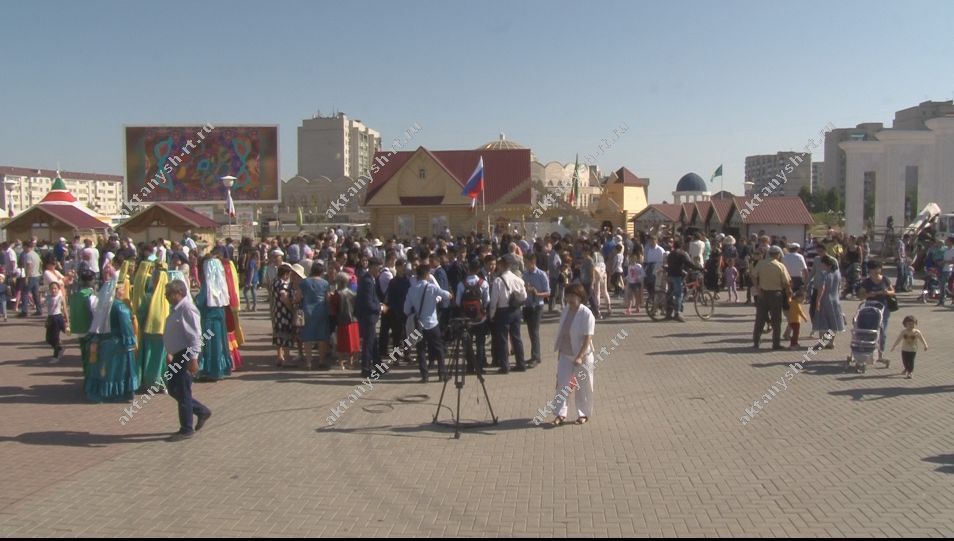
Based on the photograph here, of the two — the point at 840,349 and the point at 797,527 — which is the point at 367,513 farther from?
the point at 840,349

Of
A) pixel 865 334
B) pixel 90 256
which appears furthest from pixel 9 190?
pixel 865 334

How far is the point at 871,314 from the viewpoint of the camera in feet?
36.2

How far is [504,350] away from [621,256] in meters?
8.92

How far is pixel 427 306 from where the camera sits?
10852mm

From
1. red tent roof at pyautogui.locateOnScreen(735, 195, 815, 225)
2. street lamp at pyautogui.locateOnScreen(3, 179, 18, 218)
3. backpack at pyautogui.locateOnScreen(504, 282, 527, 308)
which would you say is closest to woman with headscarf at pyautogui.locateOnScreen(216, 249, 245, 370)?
backpack at pyautogui.locateOnScreen(504, 282, 527, 308)

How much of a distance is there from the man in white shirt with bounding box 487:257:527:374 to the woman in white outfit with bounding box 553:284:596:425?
8.37 feet

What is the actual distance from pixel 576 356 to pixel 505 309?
114 inches

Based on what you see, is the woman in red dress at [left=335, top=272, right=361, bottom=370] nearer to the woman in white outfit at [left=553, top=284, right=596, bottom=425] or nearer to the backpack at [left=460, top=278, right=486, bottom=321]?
the backpack at [left=460, top=278, right=486, bottom=321]

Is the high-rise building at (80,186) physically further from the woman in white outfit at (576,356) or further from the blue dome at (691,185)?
the woman in white outfit at (576,356)

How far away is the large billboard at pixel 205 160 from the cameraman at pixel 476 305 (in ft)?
121

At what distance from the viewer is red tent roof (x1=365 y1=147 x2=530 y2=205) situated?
4366cm

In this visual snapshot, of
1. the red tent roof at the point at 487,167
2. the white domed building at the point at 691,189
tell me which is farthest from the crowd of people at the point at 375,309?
the white domed building at the point at 691,189

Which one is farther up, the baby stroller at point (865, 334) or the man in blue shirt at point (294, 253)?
the man in blue shirt at point (294, 253)

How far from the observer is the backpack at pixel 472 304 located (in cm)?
1056
